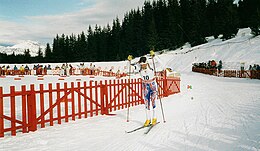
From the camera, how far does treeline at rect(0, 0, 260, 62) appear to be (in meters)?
73.1

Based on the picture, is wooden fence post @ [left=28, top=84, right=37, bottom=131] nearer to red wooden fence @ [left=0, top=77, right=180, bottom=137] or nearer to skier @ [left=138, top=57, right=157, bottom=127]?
red wooden fence @ [left=0, top=77, right=180, bottom=137]

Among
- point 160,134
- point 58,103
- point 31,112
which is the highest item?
point 58,103

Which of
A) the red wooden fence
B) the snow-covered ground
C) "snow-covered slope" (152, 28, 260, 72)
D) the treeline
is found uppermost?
the treeline

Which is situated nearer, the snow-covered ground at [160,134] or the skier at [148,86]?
the snow-covered ground at [160,134]

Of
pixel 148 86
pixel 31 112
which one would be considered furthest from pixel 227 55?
pixel 31 112

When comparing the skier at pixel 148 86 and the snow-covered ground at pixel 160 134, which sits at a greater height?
the skier at pixel 148 86

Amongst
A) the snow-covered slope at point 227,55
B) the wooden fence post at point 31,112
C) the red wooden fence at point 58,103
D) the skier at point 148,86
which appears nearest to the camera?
the red wooden fence at point 58,103

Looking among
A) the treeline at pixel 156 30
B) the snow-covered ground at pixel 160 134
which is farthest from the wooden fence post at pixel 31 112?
the treeline at pixel 156 30

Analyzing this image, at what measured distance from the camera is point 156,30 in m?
94.1

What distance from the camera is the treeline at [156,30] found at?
73062 millimetres

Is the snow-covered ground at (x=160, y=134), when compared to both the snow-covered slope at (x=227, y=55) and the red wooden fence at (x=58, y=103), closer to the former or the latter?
the red wooden fence at (x=58, y=103)

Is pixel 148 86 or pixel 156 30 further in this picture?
pixel 156 30

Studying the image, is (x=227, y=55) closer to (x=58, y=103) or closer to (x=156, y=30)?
(x=58, y=103)

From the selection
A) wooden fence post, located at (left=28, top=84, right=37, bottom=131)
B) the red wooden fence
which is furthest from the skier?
wooden fence post, located at (left=28, top=84, right=37, bottom=131)
